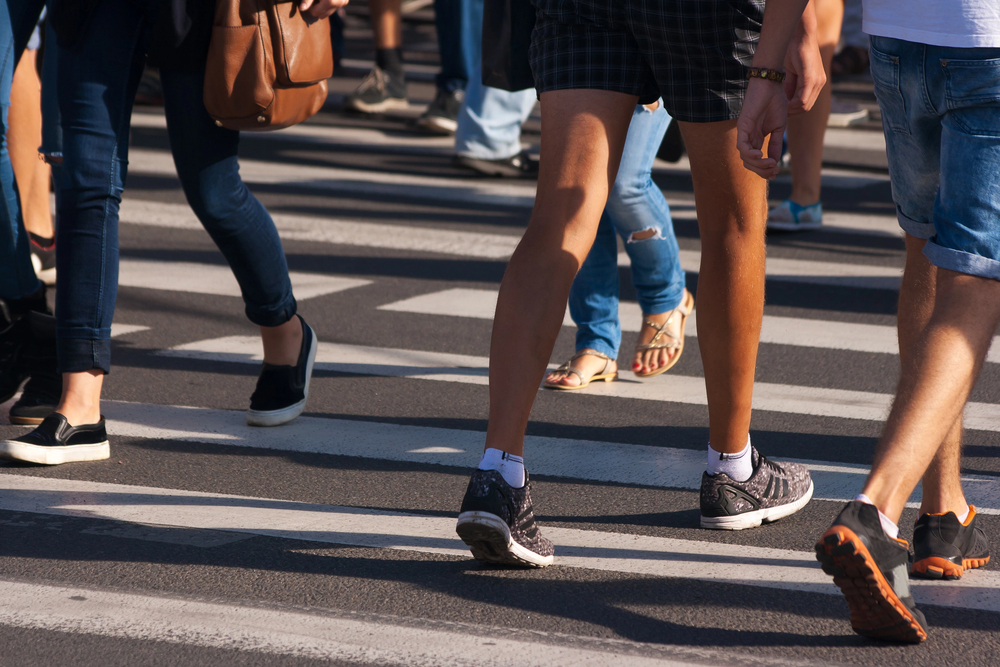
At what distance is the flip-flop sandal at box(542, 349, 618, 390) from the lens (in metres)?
4.53

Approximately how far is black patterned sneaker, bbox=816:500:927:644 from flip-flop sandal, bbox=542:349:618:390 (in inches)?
82.2

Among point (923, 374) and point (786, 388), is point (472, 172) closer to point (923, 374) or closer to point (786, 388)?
point (786, 388)

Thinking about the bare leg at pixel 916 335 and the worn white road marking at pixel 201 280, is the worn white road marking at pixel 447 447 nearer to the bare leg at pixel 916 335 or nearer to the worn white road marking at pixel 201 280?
the bare leg at pixel 916 335

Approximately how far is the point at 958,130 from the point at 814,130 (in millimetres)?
4745

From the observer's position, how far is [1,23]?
396 cm

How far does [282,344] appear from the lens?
4.03m

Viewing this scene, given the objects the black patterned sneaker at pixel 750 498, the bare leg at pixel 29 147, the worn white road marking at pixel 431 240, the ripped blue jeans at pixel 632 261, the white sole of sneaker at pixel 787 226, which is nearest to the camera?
the black patterned sneaker at pixel 750 498

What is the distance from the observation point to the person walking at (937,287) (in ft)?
7.92

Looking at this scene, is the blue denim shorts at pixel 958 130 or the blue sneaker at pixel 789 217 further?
the blue sneaker at pixel 789 217

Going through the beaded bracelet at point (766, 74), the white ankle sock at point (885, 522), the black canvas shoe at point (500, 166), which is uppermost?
the beaded bracelet at point (766, 74)

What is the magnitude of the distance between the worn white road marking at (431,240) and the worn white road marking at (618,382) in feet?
5.70

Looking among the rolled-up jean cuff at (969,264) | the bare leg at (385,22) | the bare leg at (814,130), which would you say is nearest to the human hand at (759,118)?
the rolled-up jean cuff at (969,264)

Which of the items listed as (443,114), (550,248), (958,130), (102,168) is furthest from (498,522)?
(443,114)

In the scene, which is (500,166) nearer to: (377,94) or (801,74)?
(377,94)
